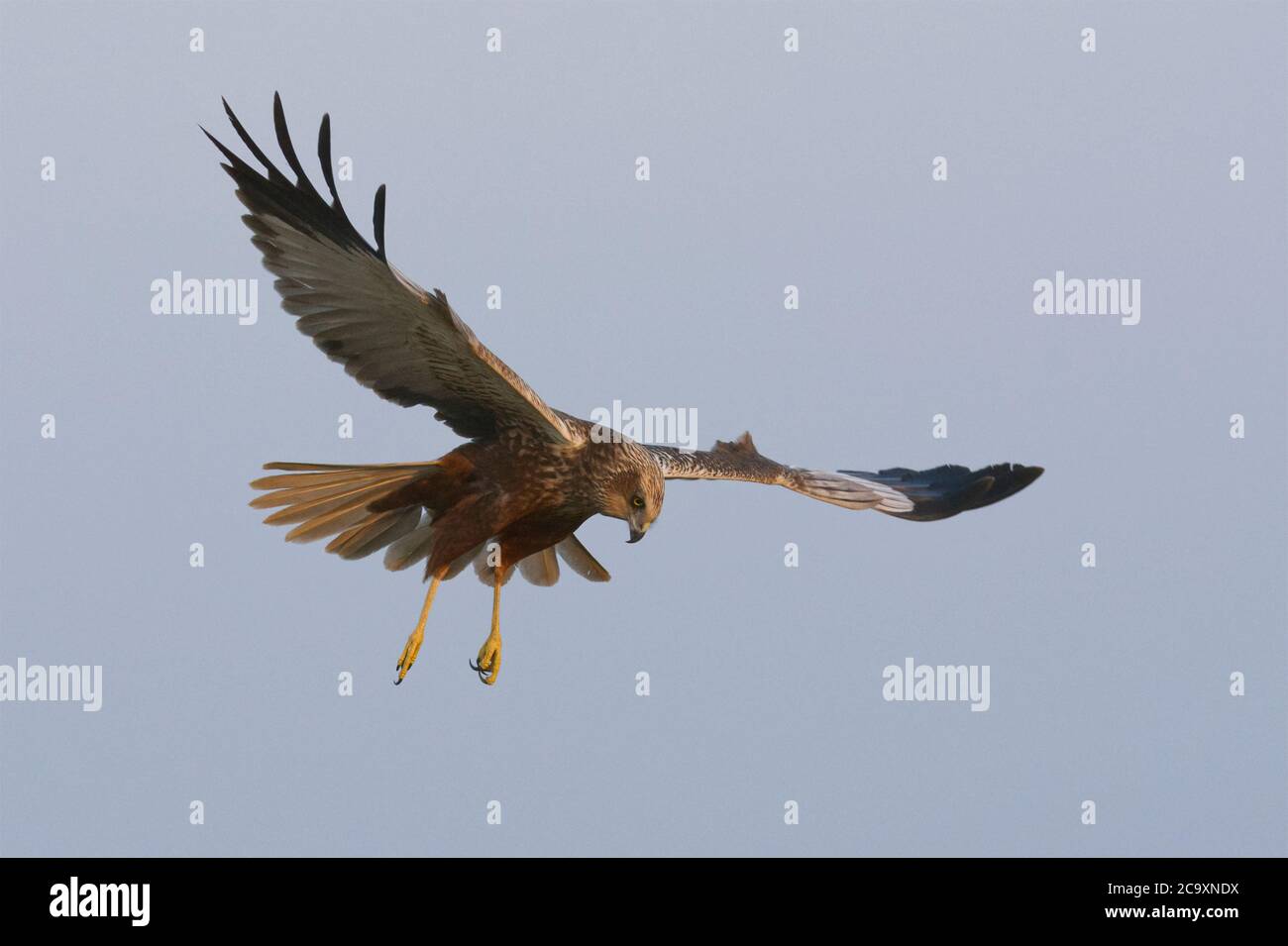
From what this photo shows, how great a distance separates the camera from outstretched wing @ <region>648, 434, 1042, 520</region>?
1020 centimetres

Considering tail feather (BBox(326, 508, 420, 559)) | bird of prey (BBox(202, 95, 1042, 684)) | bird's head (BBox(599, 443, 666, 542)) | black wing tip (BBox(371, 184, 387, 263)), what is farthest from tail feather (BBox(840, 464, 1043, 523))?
black wing tip (BBox(371, 184, 387, 263))

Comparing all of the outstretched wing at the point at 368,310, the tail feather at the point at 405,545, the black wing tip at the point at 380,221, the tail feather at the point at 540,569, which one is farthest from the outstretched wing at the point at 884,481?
the black wing tip at the point at 380,221

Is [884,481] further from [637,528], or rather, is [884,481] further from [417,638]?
[417,638]

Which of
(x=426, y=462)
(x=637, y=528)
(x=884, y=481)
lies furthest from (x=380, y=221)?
(x=884, y=481)

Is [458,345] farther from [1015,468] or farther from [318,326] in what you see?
[1015,468]

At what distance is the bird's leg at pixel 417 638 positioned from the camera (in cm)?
904

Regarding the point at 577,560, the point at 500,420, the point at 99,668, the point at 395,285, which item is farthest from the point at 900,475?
the point at 99,668

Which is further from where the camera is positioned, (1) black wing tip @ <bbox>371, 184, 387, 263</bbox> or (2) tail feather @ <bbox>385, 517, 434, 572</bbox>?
(2) tail feather @ <bbox>385, 517, 434, 572</bbox>

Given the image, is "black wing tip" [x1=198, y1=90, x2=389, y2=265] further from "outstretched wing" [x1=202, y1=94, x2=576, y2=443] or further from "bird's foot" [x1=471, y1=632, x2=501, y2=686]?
"bird's foot" [x1=471, y1=632, x2=501, y2=686]

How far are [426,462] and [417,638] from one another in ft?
2.98

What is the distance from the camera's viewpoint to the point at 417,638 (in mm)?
9094

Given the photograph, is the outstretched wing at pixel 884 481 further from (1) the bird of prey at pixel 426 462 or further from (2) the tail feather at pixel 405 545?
(2) the tail feather at pixel 405 545

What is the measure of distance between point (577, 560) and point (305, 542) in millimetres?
1650

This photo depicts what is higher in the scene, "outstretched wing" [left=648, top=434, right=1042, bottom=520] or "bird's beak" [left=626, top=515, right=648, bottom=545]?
"outstretched wing" [left=648, top=434, right=1042, bottom=520]
